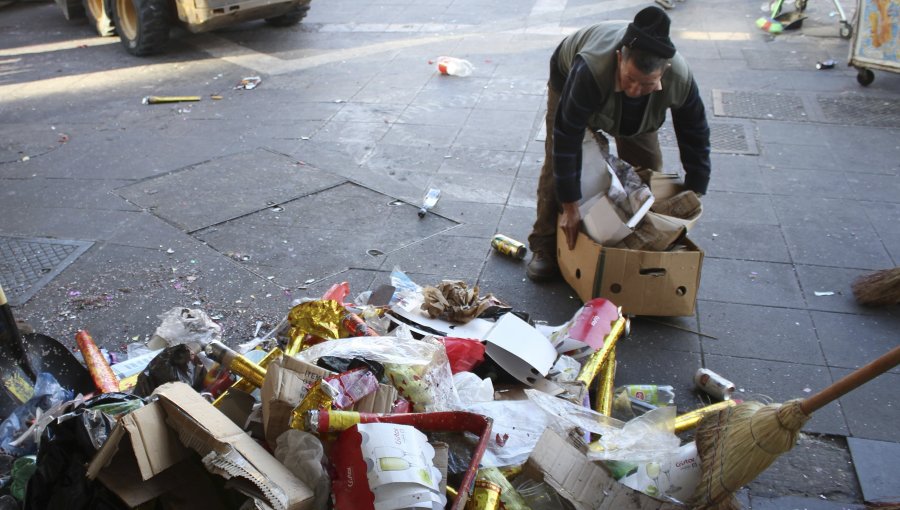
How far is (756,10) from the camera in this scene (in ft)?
30.9

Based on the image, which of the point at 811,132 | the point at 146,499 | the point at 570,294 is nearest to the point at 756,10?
the point at 811,132

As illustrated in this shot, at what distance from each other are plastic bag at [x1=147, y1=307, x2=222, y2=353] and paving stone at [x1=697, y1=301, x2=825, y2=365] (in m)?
2.37

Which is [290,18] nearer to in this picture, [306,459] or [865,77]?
[865,77]

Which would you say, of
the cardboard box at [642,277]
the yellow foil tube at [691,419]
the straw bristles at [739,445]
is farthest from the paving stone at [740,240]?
the straw bristles at [739,445]

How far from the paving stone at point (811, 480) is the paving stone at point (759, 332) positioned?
568mm

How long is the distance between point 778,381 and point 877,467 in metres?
0.55

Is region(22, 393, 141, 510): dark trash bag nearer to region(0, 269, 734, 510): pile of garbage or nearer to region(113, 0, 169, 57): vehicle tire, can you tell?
region(0, 269, 734, 510): pile of garbage

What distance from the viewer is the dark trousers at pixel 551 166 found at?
3.98 m

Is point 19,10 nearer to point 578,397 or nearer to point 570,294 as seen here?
point 570,294

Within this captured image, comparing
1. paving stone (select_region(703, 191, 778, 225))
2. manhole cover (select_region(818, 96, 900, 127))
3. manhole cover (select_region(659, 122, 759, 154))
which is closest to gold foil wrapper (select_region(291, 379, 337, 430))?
paving stone (select_region(703, 191, 778, 225))

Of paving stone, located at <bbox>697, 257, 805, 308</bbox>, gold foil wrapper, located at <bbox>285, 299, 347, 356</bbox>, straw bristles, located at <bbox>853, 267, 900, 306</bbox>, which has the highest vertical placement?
gold foil wrapper, located at <bbox>285, 299, 347, 356</bbox>

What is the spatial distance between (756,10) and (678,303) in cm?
720

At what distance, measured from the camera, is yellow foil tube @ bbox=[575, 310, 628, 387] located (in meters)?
3.05

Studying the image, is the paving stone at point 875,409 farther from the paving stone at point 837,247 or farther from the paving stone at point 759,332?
the paving stone at point 837,247
